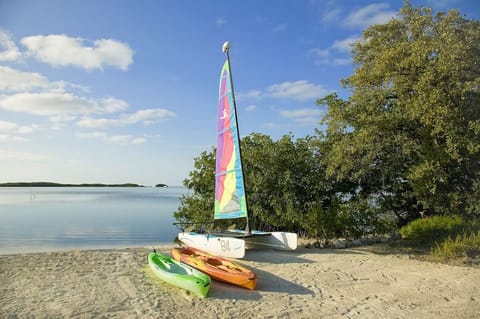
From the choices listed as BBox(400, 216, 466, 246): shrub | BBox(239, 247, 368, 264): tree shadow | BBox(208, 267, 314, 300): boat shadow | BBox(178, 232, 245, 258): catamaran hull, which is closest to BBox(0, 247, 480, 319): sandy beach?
BBox(208, 267, 314, 300): boat shadow

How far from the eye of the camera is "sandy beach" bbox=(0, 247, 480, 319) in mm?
5879

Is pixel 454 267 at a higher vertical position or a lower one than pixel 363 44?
lower

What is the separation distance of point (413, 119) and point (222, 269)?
7.76 m

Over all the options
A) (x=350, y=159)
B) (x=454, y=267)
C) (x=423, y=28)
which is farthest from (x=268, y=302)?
(x=423, y=28)

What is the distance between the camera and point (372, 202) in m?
12.9

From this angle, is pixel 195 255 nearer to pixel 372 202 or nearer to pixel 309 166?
pixel 309 166

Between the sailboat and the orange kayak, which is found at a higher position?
the sailboat

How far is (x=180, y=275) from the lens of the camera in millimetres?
6820

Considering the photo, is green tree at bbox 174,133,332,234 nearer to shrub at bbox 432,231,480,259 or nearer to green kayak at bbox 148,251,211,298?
→ shrub at bbox 432,231,480,259

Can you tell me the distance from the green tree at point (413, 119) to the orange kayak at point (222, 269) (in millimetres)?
6033

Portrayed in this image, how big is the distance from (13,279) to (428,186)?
37.1ft

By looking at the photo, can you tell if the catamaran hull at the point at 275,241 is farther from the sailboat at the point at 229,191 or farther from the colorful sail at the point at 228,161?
the colorful sail at the point at 228,161

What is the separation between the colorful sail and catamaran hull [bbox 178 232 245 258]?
3.88 feet

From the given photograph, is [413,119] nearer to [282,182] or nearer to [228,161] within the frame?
[282,182]
